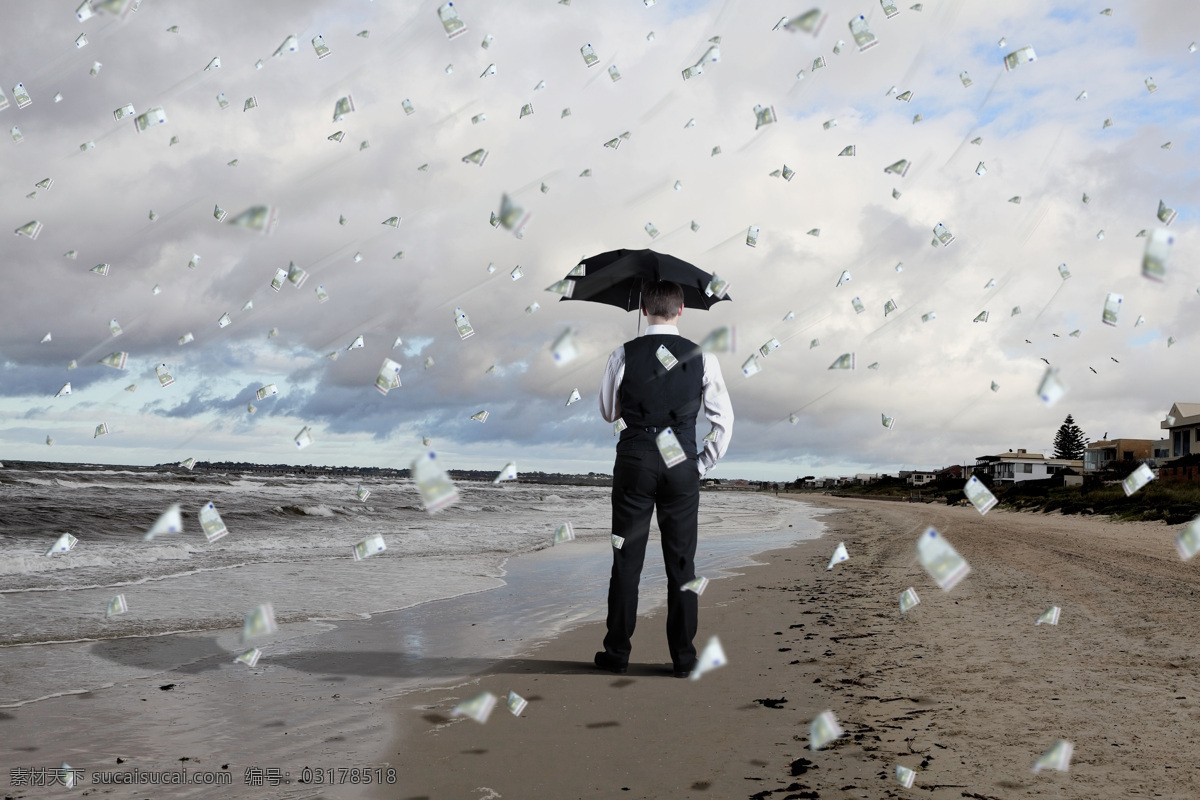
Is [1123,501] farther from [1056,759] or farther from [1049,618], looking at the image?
[1056,759]

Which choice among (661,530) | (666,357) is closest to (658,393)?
(666,357)

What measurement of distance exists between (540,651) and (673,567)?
1435mm

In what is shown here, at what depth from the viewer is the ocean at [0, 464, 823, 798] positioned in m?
3.93

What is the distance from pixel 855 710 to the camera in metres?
3.96

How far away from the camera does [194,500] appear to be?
27500 millimetres

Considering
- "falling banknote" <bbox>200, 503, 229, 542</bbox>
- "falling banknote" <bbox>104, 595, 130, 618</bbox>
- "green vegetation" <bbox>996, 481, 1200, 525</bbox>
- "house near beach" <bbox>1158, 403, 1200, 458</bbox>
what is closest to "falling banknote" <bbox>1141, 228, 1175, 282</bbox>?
"falling banknote" <bbox>200, 503, 229, 542</bbox>

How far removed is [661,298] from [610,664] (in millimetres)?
2458

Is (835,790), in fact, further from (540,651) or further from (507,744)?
(540,651)

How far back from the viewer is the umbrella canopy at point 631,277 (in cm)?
521

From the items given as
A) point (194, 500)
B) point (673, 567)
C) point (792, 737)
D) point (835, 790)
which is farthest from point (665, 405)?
point (194, 500)

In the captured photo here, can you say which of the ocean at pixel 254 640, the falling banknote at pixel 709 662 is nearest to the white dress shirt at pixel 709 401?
the falling banknote at pixel 709 662

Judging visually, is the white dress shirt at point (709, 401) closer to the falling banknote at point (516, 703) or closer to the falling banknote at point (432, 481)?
the falling banknote at point (432, 481)

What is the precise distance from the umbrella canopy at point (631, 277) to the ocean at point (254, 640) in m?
2.81

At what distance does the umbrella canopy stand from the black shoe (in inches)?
98.4
